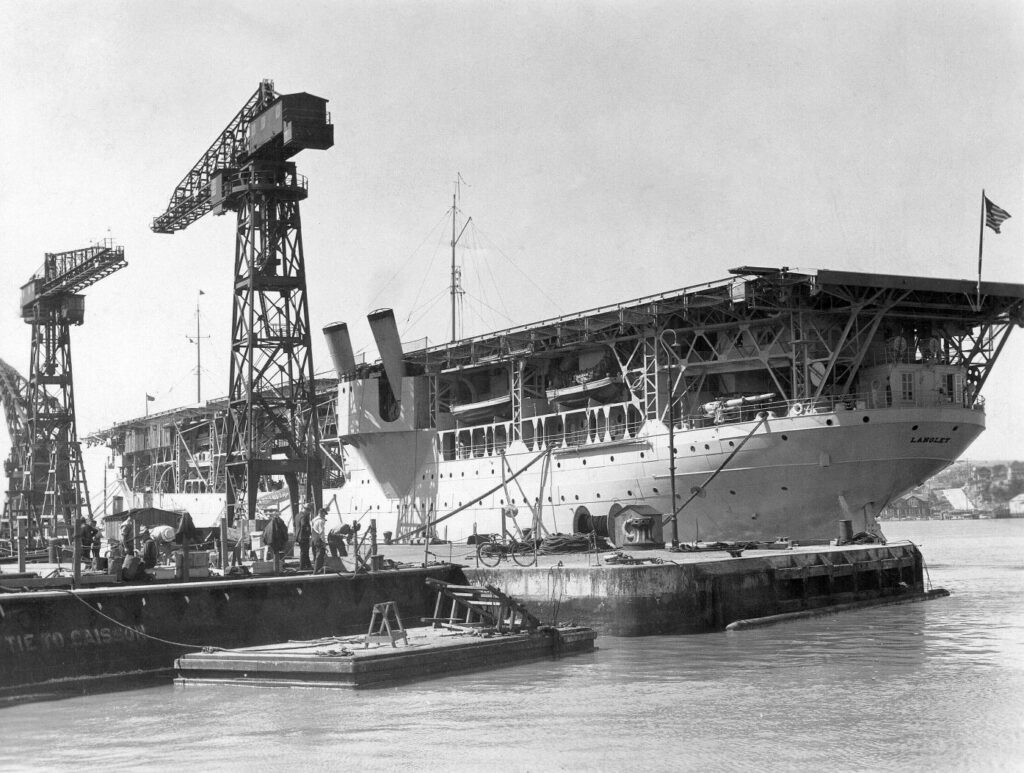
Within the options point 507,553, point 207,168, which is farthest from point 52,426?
point 507,553

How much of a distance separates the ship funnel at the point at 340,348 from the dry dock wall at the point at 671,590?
29046 mm

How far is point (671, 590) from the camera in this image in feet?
86.2

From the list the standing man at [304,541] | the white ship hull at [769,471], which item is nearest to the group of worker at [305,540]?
the standing man at [304,541]

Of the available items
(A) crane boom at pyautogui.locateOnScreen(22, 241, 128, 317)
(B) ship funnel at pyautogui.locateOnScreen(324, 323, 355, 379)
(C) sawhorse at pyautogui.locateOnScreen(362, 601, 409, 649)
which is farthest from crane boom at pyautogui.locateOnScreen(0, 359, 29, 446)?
(C) sawhorse at pyautogui.locateOnScreen(362, 601, 409, 649)

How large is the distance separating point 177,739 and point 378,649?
18.2 ft

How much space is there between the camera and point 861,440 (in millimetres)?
37500

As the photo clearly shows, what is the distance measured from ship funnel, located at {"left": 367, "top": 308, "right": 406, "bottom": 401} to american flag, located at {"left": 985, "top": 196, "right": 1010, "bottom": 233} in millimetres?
27335

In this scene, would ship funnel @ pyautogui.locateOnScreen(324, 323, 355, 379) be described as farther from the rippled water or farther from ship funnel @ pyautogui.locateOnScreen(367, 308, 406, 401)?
the rippled water

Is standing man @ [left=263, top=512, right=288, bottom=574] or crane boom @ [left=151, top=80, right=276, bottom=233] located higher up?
crane boom @ [left=151, top=80, right=276, bottom=233]

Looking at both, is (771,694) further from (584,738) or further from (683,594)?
(683,594)

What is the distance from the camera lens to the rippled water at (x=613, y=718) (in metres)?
13.4

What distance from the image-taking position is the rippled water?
13414mm

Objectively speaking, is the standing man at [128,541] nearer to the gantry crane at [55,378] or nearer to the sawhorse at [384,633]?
the sawhorse at [384,633]

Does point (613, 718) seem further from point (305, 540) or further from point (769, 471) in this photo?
point (769, 471)
